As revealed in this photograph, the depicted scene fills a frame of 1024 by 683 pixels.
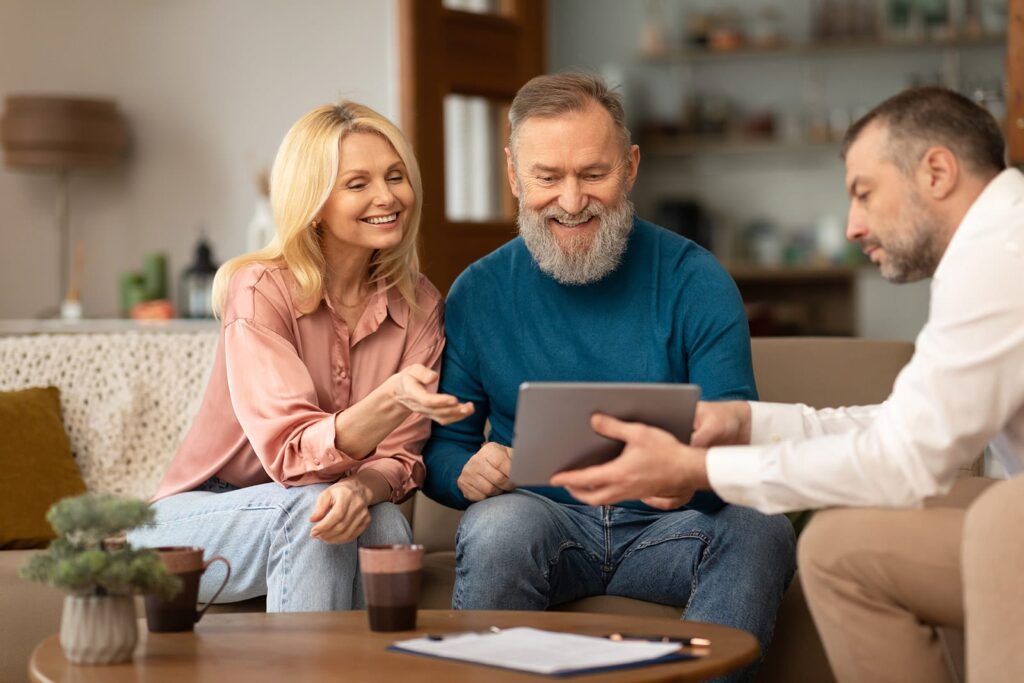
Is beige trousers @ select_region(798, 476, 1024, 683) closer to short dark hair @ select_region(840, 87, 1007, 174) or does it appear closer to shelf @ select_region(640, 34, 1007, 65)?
short dark hair @ select_region(840, 87, 1007, 174)

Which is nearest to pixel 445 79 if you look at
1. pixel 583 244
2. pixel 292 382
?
pixel 583 244

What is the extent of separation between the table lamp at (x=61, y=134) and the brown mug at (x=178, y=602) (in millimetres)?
3590

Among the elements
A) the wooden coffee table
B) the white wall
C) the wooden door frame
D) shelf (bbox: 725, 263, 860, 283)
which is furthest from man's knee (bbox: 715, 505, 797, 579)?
shelf (bbox: 725, 263, 860, 283)

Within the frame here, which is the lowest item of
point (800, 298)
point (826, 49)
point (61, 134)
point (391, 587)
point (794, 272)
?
point (391, 587)

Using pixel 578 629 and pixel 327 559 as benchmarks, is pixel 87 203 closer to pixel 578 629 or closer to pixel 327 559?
pixel 327 559

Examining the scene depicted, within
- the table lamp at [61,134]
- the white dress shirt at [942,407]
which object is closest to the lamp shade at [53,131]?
the table lamp at [61,134]

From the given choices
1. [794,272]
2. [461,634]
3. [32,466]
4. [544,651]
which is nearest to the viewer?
[544,651]

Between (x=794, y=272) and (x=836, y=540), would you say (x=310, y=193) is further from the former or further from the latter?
(x=794, y=272)

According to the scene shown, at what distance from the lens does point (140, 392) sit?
2.99 meters

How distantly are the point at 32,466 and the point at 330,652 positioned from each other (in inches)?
58.5

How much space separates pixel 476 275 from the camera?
2.44m

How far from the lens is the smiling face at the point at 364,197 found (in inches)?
93.0

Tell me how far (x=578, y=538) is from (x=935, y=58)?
5414 millimetres

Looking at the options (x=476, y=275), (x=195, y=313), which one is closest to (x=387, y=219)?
(x=476, y=275)
